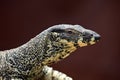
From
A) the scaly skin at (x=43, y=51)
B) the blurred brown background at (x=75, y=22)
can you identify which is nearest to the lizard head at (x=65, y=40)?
the scaly skin at (x=43, y=51)

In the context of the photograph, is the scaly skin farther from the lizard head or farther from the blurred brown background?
the blurred brown background

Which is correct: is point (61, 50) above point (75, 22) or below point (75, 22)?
below

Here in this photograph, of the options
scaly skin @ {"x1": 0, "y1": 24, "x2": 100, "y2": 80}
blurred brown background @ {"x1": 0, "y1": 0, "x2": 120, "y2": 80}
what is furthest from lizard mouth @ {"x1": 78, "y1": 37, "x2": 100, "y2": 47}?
blurred brown background @ {"x1": 0, "y1": 0, "x2": 120, "y2": 80}

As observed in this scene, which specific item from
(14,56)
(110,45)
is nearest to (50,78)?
(14,56)

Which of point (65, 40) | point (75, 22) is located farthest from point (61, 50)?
point (75, 22)

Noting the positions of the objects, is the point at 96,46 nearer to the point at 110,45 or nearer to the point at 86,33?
the point at 110,45

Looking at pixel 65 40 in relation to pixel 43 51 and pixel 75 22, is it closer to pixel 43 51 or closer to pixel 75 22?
pixel 43 51

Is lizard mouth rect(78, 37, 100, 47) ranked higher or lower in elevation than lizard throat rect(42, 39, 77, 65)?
higher
